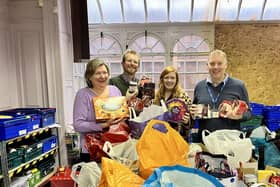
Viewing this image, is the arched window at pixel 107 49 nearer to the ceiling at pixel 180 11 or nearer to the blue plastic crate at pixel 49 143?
the ceiling at pixel 180 11

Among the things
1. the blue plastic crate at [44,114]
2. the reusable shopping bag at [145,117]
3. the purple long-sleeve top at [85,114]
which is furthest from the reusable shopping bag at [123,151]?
the blue plastic crate at [44,114]

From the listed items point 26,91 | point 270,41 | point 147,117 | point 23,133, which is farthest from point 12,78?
point 270,41

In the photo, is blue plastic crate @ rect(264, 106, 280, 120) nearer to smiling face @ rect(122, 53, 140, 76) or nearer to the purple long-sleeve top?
smiling face @ rect(122, 53, 140, 76)

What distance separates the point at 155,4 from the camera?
542 cm

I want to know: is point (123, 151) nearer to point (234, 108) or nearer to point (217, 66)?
point (234, 108)

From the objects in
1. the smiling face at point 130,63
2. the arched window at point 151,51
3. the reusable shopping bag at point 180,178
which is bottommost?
the reusable shopping bag at point 180,178

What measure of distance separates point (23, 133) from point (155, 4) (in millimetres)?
3783

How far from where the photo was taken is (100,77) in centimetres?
200

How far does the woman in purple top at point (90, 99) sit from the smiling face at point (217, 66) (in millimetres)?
791

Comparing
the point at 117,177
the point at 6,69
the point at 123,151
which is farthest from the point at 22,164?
the point at 117,177

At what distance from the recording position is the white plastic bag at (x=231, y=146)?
137 cm

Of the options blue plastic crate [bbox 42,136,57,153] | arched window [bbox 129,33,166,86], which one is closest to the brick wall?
arched window [bbox 129,33,166,86]

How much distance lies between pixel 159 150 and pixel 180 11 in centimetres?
471

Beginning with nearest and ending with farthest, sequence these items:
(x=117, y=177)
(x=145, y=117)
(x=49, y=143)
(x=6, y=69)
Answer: (x=117, y=177) → (x=145, y=117) → (x=49, y=143) → (x=6, y=69)
